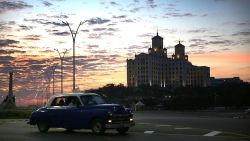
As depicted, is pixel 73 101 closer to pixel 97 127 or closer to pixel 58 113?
pixel 58 113

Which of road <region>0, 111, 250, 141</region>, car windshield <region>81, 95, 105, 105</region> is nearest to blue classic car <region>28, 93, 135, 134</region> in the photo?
car windshield <region>81, 95, 105, 105</region>

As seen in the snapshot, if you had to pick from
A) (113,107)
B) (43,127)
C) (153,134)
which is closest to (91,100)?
(113,107)

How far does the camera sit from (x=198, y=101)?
122 meters

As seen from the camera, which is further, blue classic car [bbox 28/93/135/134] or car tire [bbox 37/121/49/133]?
car tire [bbox 37/121/49/133]

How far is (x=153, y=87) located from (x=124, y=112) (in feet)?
573

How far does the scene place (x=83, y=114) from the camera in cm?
2045

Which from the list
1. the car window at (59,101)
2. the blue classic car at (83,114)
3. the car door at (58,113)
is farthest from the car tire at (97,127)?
the car window at (59,101)

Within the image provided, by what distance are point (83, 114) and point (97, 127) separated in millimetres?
878

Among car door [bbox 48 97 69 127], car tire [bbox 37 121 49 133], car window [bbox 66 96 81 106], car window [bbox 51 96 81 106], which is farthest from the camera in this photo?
car tire [bbox 37 121 49 133]

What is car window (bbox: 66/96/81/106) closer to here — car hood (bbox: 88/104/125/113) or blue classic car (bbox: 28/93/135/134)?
blue classic car (bbox: 28/93/135/134)

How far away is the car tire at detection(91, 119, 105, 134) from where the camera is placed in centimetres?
1981

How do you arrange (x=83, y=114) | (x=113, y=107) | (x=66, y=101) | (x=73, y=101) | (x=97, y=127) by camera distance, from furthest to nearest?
1. (x=66, y=101)
2. (x=73, y=101)
3. (x=83, y=114)
4. (x=97, y=127)
5. (x=113, y=107)

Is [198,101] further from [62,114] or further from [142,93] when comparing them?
[62,114]

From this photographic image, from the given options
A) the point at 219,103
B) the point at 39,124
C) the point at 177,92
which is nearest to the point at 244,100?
the point at 219,103
